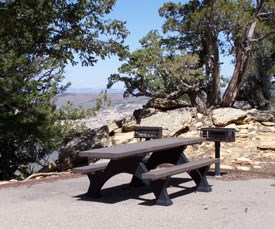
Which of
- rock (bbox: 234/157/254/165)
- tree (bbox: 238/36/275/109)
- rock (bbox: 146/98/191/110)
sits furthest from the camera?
tree (bbox: 238/36/275/109)

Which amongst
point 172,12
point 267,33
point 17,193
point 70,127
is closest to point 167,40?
point 172,12

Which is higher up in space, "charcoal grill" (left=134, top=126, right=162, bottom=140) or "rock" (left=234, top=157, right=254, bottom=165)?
"charcoal grill" (left=134, top=126, right=162, bottom=140)

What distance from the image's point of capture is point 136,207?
6.18m

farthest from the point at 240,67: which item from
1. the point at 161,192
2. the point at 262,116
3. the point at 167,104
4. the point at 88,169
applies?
the point at 161,192

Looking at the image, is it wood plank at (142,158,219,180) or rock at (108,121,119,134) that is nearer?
wood plank at (142,158,219,180)

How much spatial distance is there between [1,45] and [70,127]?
352 centimetres

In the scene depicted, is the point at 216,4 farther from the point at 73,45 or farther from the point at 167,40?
the point at 73,45

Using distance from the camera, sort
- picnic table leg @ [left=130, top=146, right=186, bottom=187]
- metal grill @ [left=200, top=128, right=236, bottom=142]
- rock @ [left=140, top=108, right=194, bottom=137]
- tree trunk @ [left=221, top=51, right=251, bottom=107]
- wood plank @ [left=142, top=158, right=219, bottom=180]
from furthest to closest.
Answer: tree trunk @ [left=221, top=51, right=251, bottom=107] < rock @ [left=140, top=108, right=194, bottom=137] < metal grill @ [left=200, top=128, right=236, bottom=142] < picnic table leg @ [left=130, top=146, right=186, bottom=187] < wood plank @ [left=142, top=158, right=219, bottom=180]

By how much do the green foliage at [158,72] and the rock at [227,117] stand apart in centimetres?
135

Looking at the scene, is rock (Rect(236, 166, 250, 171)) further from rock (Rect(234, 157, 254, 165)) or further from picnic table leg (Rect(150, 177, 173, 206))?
picnic table leg (Rect(150, 177, 173, 206))

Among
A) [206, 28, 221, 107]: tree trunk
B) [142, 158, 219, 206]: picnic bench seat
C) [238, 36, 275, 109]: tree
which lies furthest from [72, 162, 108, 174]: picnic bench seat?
[238, 36, 275, 109]: tree

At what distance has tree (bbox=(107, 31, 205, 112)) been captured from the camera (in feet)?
43.2

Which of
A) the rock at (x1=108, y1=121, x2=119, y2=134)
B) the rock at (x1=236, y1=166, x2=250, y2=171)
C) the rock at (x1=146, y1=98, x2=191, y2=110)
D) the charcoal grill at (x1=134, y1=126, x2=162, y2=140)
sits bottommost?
the rock at (x1=236, y1=166, x2=250, y2=171)

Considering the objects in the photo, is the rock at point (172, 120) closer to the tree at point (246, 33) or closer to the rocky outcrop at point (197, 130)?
the rocky outcrop at point (197, 130)
